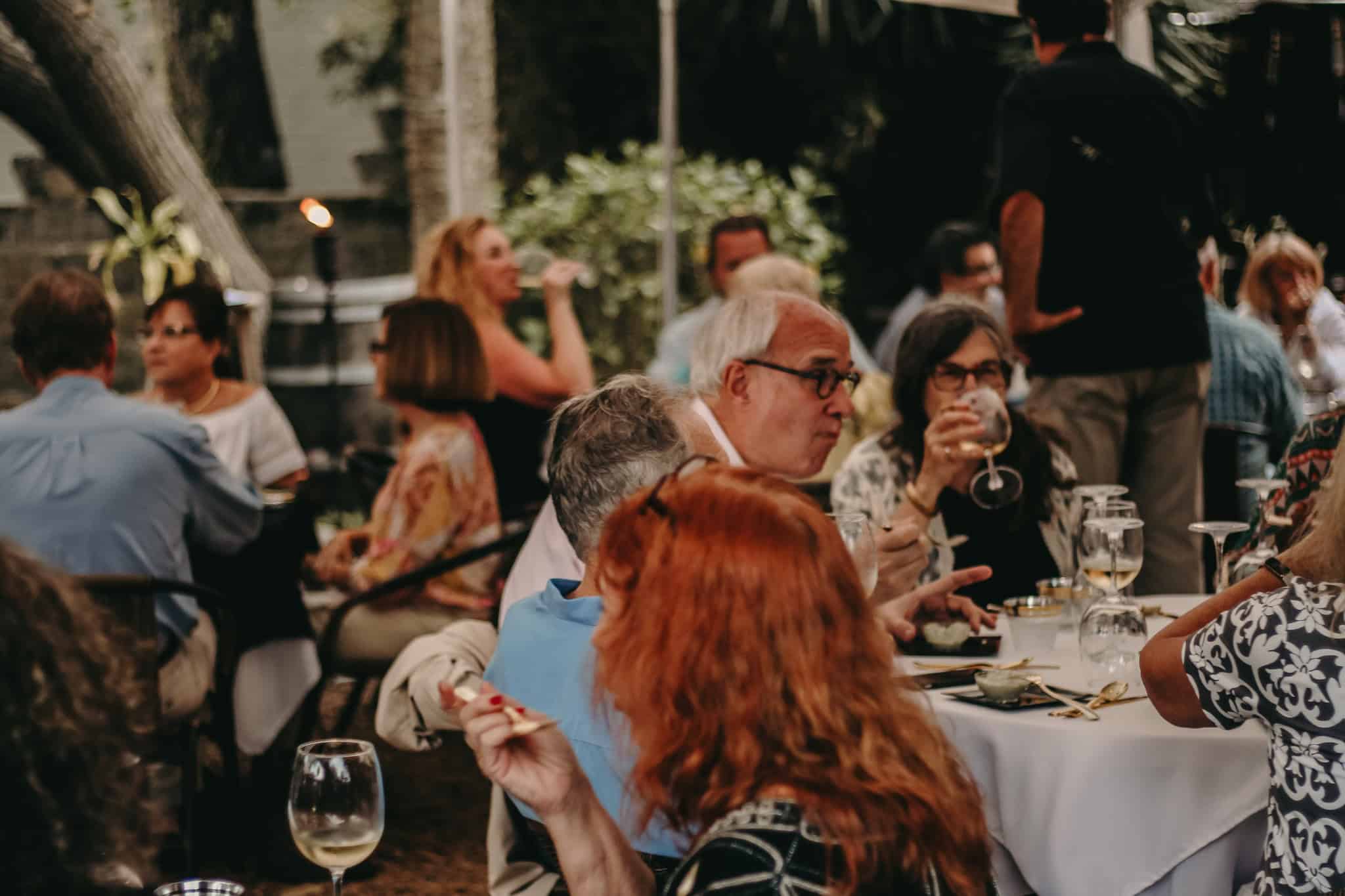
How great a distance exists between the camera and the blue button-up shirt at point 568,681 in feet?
5.78

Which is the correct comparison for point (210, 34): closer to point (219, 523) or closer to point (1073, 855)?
point (219, 523)

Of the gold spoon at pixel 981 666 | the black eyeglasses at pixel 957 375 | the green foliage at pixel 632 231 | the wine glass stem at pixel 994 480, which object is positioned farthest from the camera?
the green foliage at pixel 632 231

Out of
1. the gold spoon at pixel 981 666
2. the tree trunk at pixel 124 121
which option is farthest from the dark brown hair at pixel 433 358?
the tree trunk at pixel 124 121

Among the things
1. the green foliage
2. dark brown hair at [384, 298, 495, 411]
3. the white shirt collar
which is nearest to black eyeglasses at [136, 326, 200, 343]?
dark brown hair at [384, 298, 495, 411]

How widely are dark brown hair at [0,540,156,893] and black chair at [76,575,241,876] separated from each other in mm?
1638

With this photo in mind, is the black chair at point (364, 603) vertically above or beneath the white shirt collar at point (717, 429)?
beneath

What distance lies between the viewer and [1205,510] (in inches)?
185

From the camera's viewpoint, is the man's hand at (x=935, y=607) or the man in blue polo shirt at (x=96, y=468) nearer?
the man's hand at (x=935, y=607)

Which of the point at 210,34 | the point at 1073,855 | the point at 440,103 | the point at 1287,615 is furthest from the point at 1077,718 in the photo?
the point at 210,34

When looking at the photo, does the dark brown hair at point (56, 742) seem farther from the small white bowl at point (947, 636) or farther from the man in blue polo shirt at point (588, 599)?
the small white bowl at point (947, 636)

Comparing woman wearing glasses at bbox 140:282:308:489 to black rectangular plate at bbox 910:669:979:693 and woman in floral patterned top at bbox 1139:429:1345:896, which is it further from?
woman in floral patterned top at bbox 1139:429:1345:896

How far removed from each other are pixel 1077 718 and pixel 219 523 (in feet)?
7.43

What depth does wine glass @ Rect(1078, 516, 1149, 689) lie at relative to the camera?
2.43 meters

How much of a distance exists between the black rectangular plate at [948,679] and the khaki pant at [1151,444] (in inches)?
59.9
